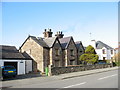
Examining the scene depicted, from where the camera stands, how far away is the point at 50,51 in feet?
99.8

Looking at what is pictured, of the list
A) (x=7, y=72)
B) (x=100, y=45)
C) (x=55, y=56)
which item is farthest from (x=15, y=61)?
(x=100, y=45)

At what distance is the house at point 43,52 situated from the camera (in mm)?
29367

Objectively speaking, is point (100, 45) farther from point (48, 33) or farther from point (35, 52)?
point (35, 52)

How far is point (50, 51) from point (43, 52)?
5.75 feet

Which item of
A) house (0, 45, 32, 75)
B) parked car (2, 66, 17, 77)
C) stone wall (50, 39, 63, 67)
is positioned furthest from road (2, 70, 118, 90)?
stone wall (50, 39, 63, 67)

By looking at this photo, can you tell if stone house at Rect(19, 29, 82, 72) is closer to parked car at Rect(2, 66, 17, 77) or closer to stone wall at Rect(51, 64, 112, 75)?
stone wall at Rect(51, 64, 112, 75)

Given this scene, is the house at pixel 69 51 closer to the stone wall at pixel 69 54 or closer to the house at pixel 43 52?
the stone wall at pixel 69 54

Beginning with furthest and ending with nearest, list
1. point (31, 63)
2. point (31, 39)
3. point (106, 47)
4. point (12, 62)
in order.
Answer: point (106, 47) < point (31, 39) < point (31, 63) < point (12, 62)

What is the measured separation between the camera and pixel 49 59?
99.9ft

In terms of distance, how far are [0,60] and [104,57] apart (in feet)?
125

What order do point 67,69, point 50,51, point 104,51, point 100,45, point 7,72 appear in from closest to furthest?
point 7,72 < point 67,69 < point 50,51 < point 104,51 < point 100,45

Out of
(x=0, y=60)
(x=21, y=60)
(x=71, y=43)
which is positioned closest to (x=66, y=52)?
(x=71, y=43)

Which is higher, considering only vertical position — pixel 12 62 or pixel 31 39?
pixel 31 39

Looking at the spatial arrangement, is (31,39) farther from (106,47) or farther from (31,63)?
(106,47)
